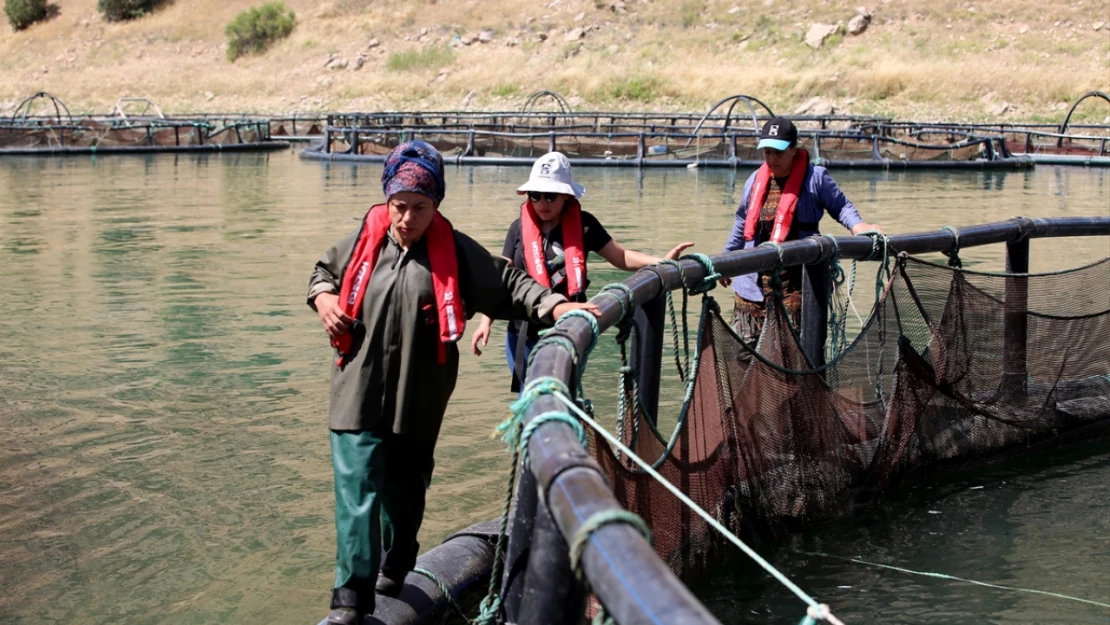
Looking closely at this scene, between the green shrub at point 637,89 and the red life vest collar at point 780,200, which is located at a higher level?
the green shrub at point 637,89

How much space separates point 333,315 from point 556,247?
1.67 m

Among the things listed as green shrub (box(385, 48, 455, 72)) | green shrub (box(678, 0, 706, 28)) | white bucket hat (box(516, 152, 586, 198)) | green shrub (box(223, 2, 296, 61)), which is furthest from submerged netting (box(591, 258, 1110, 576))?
green shrub (box(223, 2, 296, 61))

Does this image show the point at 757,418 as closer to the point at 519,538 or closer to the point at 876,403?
the point at 876,403

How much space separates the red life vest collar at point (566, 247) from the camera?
5.32 metres

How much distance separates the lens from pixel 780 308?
5523 mm

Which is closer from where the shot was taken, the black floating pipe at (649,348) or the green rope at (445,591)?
the green rope at (445,591)

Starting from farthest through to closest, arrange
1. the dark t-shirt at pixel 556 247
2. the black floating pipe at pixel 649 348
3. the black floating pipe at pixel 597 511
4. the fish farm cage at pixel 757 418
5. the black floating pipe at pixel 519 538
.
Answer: the dark t-shirt at pixel 556 247
the black floating pipe at pixel 649 348
the black floating pipe at pixel 519 538
the fish farm cage at pixel 757 418
the black floating pipe at pixel 597 511

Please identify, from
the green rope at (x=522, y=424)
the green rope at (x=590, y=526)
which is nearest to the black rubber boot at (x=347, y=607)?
the green rope at (x=522, y=424)

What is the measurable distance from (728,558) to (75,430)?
4218 mm

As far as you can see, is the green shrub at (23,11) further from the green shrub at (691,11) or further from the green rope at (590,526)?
the green rope at (590,526)

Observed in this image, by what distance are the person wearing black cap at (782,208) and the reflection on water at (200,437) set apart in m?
1.37

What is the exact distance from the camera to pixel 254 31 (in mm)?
75750

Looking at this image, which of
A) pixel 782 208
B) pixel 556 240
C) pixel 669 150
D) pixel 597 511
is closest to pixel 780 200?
pixel 782 208

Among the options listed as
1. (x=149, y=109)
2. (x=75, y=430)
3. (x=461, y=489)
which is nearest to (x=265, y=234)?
(x=75, y=430)
